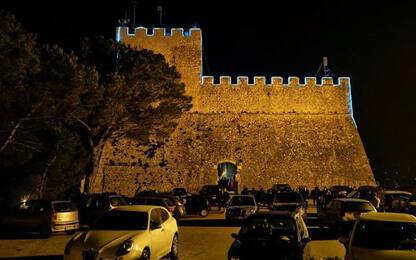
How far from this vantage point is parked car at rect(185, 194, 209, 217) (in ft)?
66.6

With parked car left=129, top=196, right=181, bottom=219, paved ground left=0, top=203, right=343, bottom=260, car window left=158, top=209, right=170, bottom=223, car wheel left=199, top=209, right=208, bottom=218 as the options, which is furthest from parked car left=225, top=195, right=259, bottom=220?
car window left=158, top=209, right=170, bottom=223

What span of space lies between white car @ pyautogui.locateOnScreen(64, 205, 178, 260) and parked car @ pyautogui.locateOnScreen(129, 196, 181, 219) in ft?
20.2

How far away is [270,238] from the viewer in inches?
271

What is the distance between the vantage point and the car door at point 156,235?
8.09 metres

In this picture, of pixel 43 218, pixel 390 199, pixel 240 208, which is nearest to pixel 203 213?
pixel 240 208

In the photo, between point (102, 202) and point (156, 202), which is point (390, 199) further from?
point (102, 202)

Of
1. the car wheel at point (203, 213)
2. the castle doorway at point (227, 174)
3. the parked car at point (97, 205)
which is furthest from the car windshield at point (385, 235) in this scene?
the castle doorway at point (227, 174)

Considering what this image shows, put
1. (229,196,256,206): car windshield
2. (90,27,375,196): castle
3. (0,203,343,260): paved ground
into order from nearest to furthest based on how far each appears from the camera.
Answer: (0,203,343,260): paved ground
(229,196,256,206): car windshield
(90,27,375,196): castle

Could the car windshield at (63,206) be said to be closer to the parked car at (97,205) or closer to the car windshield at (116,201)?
the parked car at (97,205)

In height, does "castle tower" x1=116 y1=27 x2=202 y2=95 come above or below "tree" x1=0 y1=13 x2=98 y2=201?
above

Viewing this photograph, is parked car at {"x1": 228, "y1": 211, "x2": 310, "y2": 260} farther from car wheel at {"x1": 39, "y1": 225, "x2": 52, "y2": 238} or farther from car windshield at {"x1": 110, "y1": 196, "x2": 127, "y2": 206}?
car windshield at {"x1": 110, "y1": 196, "x2": 127, "y2": 206}

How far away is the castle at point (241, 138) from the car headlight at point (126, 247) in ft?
68.4

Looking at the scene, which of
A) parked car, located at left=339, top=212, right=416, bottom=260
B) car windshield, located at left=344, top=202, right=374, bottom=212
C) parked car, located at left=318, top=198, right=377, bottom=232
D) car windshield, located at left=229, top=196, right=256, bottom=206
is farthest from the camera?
car windshield, located at left=229, top=196, right=256, bottom=206

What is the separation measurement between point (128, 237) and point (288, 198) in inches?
375
